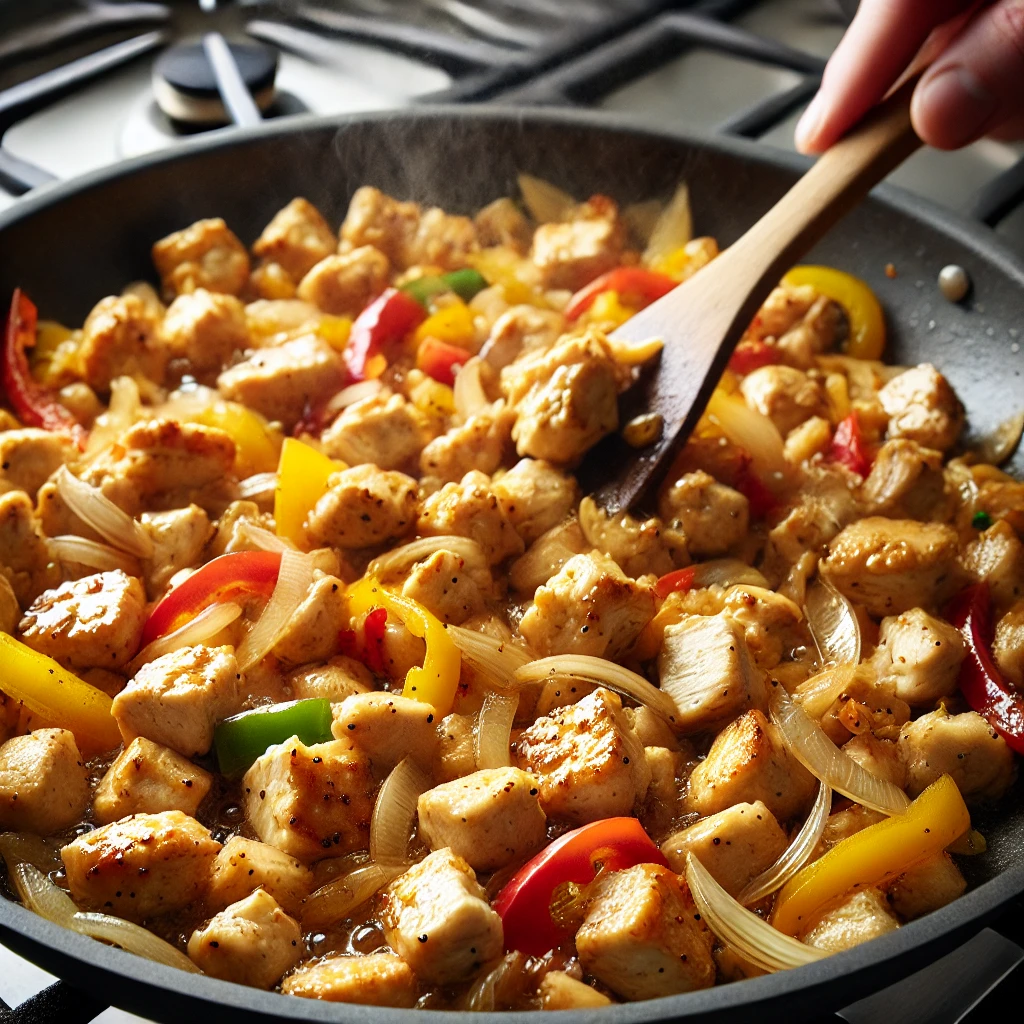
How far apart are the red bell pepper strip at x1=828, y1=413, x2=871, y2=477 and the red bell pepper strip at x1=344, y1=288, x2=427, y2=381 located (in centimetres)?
110

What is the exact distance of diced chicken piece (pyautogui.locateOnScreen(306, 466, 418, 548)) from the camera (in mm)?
2193

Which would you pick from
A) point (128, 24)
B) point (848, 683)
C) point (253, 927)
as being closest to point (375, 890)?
point (253, 927)

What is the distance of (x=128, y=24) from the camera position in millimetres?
3617

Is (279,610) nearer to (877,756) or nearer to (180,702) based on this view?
(180,702)

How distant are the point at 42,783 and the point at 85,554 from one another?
0.59m

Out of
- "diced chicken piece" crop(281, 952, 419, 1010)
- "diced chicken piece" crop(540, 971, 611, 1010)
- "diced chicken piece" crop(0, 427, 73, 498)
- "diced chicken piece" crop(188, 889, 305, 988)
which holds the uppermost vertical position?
"diced chicken piece" crop(0, 427, 73, 498)

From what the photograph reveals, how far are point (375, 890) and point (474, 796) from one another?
221 mm

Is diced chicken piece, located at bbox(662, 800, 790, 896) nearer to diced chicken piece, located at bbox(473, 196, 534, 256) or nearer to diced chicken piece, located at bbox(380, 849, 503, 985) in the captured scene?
diced chicken piece, located at bbox(380, 849, 503, 985)

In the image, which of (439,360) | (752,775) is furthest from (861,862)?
(439,360)

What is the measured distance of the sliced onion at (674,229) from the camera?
312 cm

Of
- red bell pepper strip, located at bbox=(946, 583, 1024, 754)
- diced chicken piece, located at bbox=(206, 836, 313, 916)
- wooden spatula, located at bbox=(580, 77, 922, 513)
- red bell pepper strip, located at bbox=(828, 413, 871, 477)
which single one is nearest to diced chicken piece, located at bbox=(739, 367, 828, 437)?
red bell pepper strip, located at bbox=(828, 413, 871, 477)

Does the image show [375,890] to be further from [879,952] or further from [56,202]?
[56,202]

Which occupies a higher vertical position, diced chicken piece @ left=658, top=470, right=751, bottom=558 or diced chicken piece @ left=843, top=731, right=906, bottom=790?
diced chicken piece @ left=658, top=470, right=751, bottom=558

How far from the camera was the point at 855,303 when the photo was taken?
2883 millimetres
